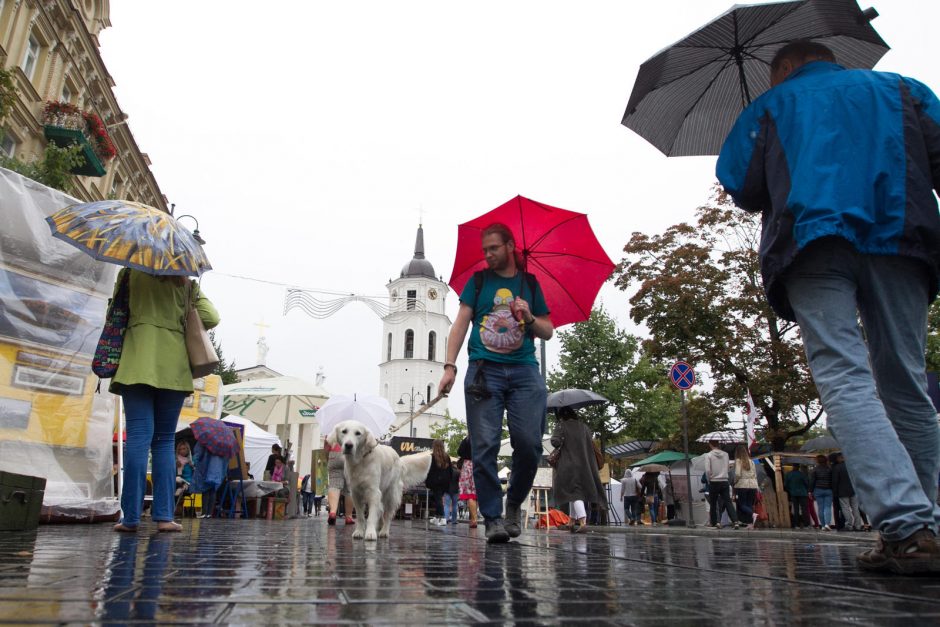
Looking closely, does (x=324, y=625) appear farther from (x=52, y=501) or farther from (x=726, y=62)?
(x=52, y=501)

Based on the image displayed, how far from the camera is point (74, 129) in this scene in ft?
64.6

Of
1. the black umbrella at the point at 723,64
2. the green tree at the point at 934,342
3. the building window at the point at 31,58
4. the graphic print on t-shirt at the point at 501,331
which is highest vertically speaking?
the building window at the point at 31,58

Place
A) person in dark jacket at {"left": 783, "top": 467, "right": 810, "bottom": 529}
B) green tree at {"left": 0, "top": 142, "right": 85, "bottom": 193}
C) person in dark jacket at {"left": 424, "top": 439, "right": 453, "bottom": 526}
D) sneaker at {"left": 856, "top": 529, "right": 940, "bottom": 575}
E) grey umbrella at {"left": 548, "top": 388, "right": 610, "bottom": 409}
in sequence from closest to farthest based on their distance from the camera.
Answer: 1. sneaker at {"left": 856, "top": 529, "right": 940, "bottom": 575}
2. green tree at {"left": 0, "top": 142, "right": 85, "bottom": 193}
3. grey umbrella at {"left": 548, "top": 388, "right": 610, "bottom": 409}
4. person in dark jacket at {"left": 424, "top": 439, "right": 453, "bottom": 526}
5. person in dark jacket at {"left": 783, "top": 467, "right": 810, "bottom": 529}

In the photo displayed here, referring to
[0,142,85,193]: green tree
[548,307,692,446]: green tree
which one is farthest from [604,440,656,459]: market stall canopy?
[0,142,85,193]: green tree

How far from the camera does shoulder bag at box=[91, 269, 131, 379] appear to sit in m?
5.34

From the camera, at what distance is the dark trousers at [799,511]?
16.4m

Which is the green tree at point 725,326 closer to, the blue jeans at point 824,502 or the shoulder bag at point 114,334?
the blue jeans at point 824,502

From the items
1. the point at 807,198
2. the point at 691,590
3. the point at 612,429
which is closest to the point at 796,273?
the point at 807,198

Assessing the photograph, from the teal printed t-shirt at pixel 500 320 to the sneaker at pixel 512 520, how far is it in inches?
40.9

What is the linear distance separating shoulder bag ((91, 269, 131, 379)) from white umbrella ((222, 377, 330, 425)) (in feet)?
40.2

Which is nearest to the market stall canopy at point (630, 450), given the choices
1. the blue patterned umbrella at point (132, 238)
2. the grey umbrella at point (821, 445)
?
the grey umbrella at point (821, 445)

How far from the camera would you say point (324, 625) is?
4.62 feet

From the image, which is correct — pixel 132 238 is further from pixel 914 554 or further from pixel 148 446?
pixel 914 554

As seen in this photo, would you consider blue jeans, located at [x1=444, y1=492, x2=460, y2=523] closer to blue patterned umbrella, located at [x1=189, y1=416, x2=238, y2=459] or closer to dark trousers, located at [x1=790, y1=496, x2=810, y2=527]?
blue patterned umbrella, located at [x1=189, y1=416, x2=238, y2=459]
